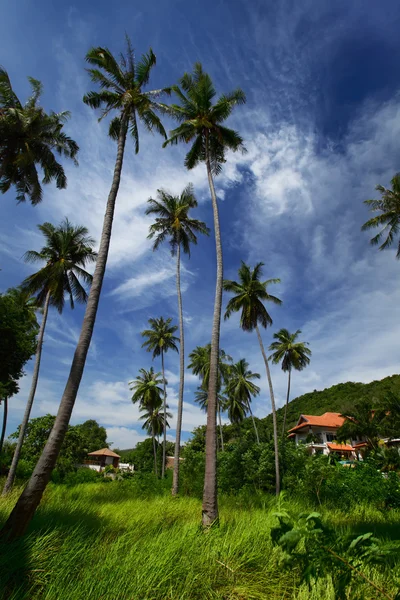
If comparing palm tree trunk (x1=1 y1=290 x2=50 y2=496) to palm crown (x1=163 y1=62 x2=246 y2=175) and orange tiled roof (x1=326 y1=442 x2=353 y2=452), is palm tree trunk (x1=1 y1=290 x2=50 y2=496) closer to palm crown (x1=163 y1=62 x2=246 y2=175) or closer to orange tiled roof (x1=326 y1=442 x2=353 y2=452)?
palm crown (x1=163 y1=62 x2=246 y2=175)

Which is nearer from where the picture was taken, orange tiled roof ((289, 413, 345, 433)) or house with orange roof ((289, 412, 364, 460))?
house with orange roof ((289, 412, 364, 460))

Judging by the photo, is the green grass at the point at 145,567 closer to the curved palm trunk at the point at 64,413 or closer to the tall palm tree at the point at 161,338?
the curved palm trunk at the point at 64,413

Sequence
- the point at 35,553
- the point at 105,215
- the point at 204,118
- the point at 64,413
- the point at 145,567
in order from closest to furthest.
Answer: the point at 145,567, the point at 35,553, the point at 64,413, the point at 105,215, the point at 204,118

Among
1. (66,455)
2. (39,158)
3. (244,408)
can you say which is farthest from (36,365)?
(244,408)

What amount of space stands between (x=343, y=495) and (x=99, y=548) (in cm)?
1389

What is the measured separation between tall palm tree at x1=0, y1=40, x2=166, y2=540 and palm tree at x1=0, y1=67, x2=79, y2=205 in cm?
417

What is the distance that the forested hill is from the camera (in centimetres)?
5398

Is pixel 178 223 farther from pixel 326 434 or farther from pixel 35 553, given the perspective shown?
pixel 326 434

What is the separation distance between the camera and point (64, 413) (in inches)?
274

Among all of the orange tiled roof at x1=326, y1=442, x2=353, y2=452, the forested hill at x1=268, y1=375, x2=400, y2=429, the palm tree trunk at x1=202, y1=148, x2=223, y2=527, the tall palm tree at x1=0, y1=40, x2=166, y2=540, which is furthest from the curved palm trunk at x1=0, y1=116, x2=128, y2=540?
the forested hill at x1=268, y1=375, x2=400, y2=429

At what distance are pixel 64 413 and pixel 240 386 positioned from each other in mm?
33935

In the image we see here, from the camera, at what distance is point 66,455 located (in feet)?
102

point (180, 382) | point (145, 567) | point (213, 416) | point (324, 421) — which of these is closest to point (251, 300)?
point (180, 382)

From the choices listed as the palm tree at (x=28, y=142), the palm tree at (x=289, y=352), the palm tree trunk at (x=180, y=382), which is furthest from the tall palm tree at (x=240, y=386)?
the palm tree at (x=28, y=142)
